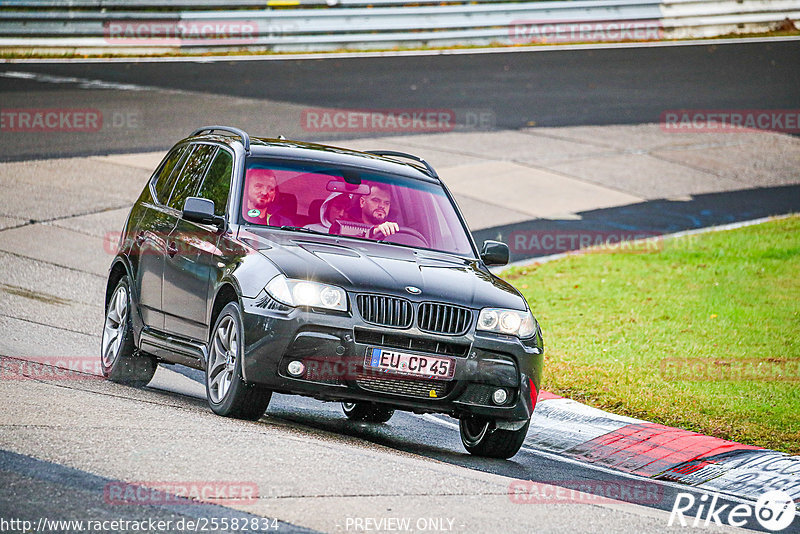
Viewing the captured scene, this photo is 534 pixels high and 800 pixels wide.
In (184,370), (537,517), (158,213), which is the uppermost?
(158,213)

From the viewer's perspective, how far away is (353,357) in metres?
7.14

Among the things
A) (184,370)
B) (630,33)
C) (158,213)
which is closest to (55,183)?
(184,370)

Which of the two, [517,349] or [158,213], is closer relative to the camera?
[517,349]

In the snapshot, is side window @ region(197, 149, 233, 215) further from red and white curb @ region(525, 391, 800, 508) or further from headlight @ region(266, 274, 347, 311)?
red and white curb @ region(525, 391, 800, 508)

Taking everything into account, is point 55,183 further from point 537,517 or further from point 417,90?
point 537,517

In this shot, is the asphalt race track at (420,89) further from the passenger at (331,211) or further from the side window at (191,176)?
the passenger at (331,211)

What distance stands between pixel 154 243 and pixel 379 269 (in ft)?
7.19

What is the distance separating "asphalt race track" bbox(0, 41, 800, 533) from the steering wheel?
1.33 meters

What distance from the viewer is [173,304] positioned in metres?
8.48

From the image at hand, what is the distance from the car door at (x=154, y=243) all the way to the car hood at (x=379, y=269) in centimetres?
107

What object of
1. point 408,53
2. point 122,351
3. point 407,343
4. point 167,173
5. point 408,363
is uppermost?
point 408,53

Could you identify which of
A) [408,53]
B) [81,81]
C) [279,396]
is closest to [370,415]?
[279,396]

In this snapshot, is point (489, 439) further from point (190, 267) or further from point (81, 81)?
point (81, 81)

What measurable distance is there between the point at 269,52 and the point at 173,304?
21.7 metres
